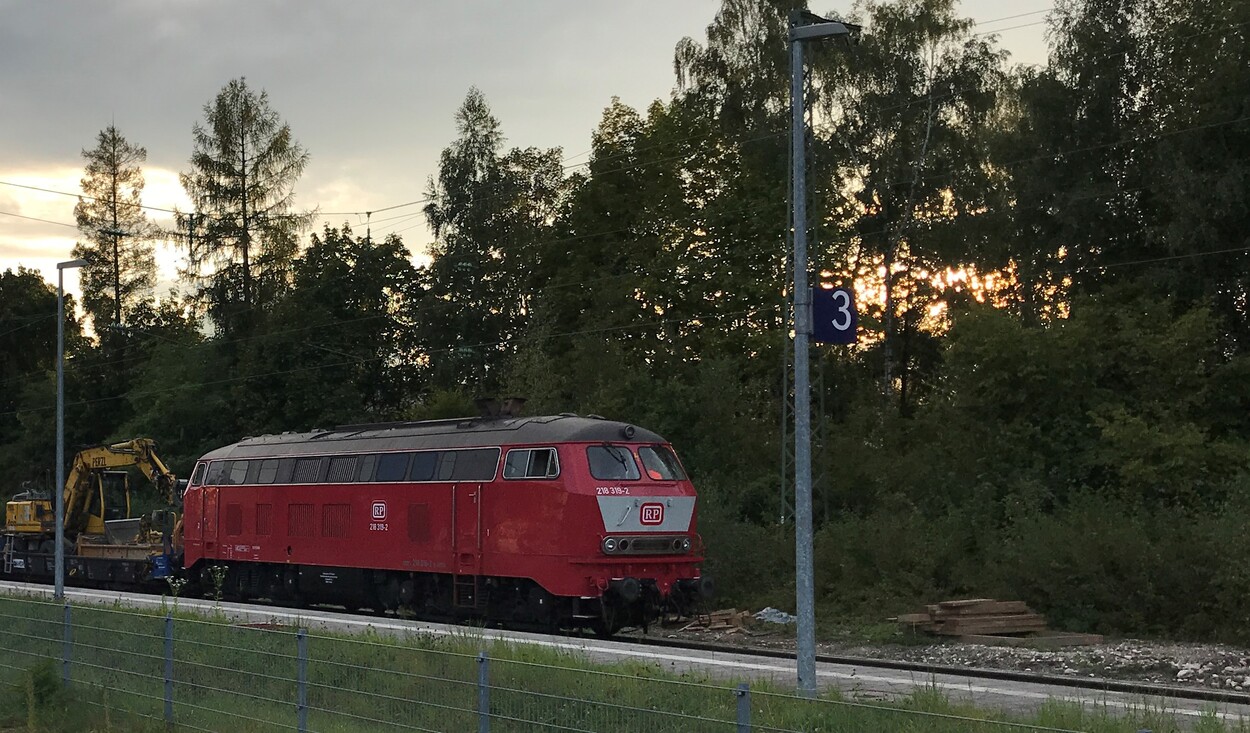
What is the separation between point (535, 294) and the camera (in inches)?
2112

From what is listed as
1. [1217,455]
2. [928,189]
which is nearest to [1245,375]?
[1217,455]

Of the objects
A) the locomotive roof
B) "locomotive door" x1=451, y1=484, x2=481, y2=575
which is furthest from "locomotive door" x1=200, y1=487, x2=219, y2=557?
"locomotive door" x1=451, y1=484, x2=481, y2=575

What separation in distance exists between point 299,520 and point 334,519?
1.52 m

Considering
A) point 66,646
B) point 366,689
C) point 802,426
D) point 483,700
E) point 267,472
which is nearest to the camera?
point 483,700

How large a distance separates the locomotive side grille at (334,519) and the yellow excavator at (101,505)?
37.6 feet

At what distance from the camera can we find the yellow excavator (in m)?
38.1

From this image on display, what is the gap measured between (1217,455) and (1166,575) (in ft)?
27.6

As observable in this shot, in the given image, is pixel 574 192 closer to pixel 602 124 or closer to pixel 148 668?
pixel 602 124

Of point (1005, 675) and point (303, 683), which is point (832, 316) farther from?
point (303, 683)

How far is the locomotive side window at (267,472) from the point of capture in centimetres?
2883

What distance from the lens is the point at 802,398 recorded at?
1317 cm

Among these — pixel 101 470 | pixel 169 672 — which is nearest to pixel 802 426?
pixel 169 672

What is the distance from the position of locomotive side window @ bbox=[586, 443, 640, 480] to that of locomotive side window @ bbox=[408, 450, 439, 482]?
3.48m

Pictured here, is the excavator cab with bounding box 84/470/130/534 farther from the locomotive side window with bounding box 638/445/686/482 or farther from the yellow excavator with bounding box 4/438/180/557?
the locomotive side window with bounding box 638/445/686/482
